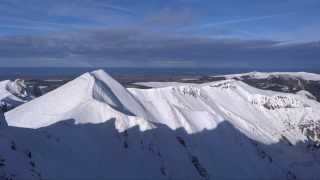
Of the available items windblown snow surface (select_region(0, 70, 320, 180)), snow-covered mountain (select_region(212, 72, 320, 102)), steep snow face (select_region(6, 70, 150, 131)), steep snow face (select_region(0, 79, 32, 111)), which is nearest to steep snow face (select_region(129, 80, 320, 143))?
windblown snow surface (select_region(0, 70, 320, 180))

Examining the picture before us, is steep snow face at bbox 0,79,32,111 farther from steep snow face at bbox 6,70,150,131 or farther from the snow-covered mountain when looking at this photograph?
the snow-covered mountain

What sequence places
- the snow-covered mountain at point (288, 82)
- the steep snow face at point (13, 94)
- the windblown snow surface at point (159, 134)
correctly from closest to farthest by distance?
1. the windblown snow surface at point (159, 134)
2. the steep snow face at point (13, 94)
3. the snow-covered mountain at point (288, 82)

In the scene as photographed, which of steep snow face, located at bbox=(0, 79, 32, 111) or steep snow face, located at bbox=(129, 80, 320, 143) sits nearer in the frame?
steep snow face, located at bbox=(129, 80, 320, 143)

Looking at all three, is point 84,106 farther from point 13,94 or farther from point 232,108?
point 13,94

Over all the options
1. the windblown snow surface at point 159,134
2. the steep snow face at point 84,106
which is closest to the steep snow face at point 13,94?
the steep snow face at point 84,106

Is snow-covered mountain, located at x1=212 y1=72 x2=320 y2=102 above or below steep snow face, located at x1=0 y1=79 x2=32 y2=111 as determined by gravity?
below

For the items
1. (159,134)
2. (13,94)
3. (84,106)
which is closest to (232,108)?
(159,134)

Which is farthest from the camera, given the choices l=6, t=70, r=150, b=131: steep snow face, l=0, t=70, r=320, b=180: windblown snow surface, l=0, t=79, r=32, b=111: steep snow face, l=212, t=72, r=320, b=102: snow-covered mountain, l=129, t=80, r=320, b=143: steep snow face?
l=212, t=72, r=320, b=102: snow-covered mountain

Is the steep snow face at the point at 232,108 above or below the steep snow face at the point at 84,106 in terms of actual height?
Result: below

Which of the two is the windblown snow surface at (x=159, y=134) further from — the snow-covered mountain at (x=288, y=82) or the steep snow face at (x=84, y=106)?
the snow-covered mountain at (x=288, y=82)
